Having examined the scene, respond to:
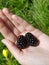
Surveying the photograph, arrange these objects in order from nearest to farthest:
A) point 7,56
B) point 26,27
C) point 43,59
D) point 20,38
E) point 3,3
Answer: point 43,59 < point 20,38 < point 26,27 < point 7,56 < point 3,3

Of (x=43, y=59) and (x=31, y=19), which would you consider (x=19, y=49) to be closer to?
(x=43, y=59)

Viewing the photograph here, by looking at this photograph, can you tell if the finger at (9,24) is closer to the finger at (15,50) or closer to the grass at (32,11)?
the finger at (15,50)

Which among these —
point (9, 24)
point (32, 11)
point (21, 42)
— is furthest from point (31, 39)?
point (32, 11)

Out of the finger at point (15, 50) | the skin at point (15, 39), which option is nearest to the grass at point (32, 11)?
the skin at point (15, 39)

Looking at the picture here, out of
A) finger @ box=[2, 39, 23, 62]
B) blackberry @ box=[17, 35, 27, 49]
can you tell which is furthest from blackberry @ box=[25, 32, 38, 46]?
finger @ box=[2, 39, 23, 62]

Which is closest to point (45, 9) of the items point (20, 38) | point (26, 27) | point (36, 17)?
point (36, 17)

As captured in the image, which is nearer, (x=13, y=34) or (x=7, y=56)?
(x=13, y=34)
